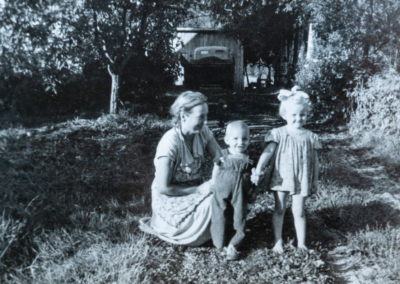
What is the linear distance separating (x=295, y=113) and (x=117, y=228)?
5.81ft

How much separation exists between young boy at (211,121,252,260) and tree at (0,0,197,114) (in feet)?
5.28

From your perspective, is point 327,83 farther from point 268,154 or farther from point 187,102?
point 187,102

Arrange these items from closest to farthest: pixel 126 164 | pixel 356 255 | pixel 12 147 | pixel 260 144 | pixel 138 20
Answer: pixel 12 147
pixel 356 255
pixel 138 20
pixel 126 164
pixel 260 144

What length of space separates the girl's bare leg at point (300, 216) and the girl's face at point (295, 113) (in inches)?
21.6

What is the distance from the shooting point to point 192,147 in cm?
268

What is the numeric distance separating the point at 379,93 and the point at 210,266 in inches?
151

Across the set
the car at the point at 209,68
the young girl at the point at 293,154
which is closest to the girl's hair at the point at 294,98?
the young girl at the point at 293,154

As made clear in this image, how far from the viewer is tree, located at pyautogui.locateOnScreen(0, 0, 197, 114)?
2.47 meters

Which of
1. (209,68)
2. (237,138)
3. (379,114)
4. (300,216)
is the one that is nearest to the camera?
(237,138)

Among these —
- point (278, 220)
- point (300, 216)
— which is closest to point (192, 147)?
point (278, 220)

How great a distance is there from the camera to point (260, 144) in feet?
14.7

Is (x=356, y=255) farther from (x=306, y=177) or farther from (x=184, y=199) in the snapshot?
(x=184, y=199)

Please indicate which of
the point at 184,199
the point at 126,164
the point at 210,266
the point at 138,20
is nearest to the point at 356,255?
the point at 210,266

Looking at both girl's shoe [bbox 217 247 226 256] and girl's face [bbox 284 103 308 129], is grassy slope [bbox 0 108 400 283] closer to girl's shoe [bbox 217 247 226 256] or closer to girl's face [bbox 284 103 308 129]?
girl's shoe [bbox 217 247 226 256]
